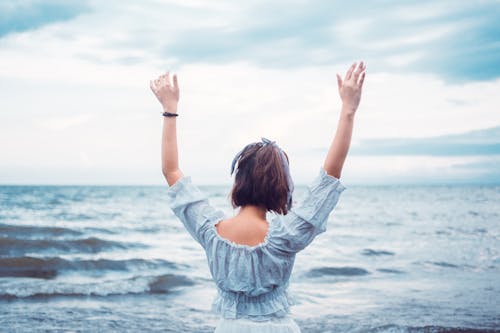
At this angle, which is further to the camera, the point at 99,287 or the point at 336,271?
the point at 336,271

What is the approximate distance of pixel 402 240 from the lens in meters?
20.8

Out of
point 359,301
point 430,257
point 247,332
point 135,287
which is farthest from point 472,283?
point 247,332

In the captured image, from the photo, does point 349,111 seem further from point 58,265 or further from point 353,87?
point 58,265

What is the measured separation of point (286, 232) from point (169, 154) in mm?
619

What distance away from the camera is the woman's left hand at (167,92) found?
2.42 meters

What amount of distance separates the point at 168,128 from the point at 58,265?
452 inches

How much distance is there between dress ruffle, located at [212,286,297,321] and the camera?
231 centimetres

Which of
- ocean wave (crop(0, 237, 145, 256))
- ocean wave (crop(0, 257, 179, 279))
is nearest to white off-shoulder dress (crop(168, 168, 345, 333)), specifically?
ocean wave (crop(0, 257, 179, 279))

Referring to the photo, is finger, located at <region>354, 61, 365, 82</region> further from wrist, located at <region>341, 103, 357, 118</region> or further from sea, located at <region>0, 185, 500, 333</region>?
sea, located at <region>0, 185, 500, 333</region>

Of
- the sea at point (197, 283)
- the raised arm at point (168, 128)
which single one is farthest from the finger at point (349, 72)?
the sea at point (197, 283)

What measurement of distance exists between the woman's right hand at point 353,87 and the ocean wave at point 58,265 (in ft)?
36.2

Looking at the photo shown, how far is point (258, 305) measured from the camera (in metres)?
2.32

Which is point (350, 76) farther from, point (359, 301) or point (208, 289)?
point (208, 289)

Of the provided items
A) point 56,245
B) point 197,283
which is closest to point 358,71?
point 197,283
